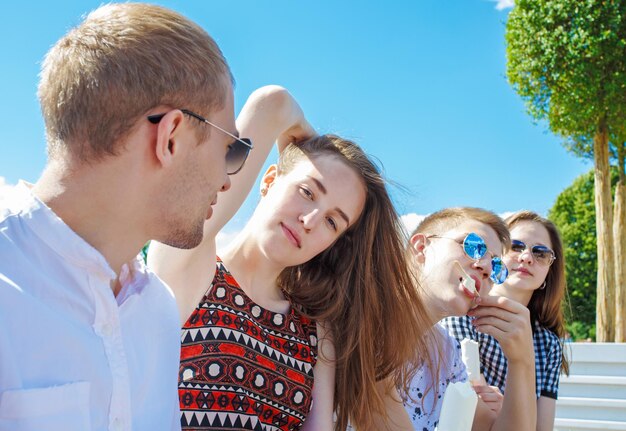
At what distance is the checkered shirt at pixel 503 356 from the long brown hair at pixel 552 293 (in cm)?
6

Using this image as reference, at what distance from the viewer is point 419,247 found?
138 inches

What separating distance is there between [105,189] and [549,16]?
39.5 feet

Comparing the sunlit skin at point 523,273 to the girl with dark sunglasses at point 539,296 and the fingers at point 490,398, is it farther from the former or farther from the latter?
the fingers at point 490,398

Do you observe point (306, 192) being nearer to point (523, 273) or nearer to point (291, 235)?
point (291, 235)

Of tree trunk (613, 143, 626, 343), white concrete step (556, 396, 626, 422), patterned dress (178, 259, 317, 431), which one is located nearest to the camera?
patterned dress (178, 259, 317, 431)

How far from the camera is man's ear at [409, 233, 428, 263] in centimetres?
348

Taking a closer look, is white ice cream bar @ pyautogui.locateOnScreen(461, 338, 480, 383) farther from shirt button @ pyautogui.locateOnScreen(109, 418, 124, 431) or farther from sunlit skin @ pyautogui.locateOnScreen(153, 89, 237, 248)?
shirt button @ pyautogui.locateOnScreen(109, 418, 124, 431)

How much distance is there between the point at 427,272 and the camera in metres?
3.37

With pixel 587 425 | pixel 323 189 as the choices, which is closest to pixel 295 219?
pixel 323 189

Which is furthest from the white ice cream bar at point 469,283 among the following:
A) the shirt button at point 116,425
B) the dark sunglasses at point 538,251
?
the shirt button at point 116,425

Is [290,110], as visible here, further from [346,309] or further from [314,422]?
[314,422]

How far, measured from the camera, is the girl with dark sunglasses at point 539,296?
419cm

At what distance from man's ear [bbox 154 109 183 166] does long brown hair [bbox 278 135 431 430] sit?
1.16 metres

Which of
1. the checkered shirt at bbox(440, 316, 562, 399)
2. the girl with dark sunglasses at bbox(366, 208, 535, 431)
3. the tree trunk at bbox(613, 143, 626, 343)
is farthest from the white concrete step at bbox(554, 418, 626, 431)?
the tree trunk at bbox(613, 143, 626, 343)
